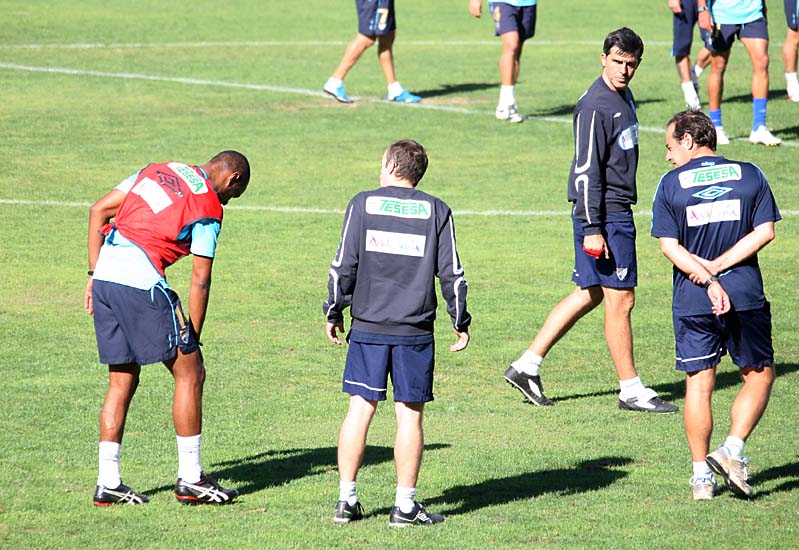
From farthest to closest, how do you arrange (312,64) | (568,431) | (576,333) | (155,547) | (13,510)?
(312,64) → (576,333) → (568,431) → (13,510) → (155,547)

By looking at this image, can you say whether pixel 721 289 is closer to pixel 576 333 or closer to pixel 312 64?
pixel 576 333

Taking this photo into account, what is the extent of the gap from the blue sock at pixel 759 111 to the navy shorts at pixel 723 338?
401 inches

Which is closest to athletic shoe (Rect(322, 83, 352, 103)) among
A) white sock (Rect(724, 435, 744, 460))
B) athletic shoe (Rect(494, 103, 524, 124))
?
athletic shoe (Rect(494, 103, 524, 124))

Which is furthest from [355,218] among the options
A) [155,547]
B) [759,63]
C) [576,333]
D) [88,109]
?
[88,109]

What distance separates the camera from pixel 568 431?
8.70 meters

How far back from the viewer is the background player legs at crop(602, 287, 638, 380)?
921 cm

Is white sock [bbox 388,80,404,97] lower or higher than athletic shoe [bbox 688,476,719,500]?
higher

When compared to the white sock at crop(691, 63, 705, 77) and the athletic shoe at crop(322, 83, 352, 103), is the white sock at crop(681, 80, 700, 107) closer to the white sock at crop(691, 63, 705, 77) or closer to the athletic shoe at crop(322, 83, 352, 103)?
the white sock at crop(691, 63, 705, 77)

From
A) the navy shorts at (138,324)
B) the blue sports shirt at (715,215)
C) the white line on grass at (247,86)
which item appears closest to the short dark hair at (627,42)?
the blue sports shirt at (715,215)

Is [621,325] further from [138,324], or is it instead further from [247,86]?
[247,86]

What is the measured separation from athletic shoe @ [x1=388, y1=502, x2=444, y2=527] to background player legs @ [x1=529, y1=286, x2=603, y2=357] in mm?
2782

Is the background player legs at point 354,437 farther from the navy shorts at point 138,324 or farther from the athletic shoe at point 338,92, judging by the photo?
the athletic shoe at point 338,92

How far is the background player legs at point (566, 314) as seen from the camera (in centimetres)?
940

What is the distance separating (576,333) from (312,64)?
12.3 meters
